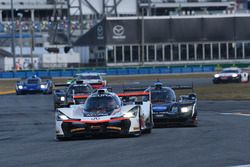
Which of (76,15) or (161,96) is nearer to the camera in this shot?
(161,96)

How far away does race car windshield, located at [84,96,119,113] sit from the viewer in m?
21.0

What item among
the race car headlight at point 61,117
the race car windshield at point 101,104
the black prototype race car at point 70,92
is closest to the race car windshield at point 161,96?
the race car windshield at point 101,104

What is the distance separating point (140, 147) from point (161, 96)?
8.82 meters

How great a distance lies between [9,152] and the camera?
691 inches

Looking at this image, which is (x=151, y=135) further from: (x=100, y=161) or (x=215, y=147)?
(x=100, y=161)

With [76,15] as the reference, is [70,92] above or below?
below

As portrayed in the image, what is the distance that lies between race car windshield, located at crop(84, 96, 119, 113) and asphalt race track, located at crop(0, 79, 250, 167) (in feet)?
2.59

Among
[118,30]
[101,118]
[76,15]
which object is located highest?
[76,15]

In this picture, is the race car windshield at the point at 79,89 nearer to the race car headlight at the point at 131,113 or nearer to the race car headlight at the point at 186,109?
the race car headlight at the point at 186,109

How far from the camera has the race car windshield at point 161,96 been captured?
2597 cm

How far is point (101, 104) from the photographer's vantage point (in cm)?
2125

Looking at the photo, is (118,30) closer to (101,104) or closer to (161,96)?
(161,96)

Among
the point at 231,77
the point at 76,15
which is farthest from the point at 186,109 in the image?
the point at 76,15

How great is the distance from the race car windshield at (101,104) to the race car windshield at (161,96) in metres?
4.68
